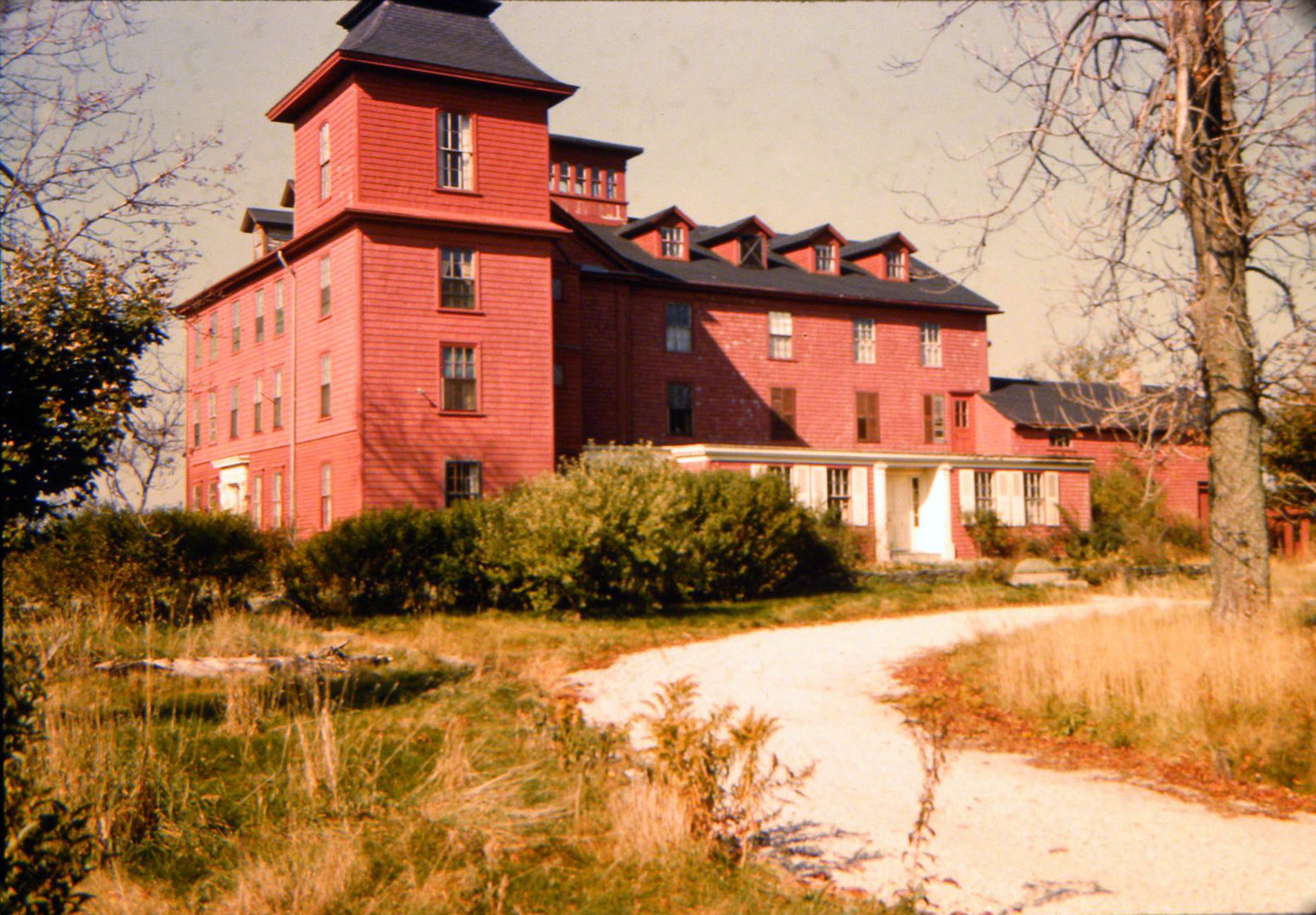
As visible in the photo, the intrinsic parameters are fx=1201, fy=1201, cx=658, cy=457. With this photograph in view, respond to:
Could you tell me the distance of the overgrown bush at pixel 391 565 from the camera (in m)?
18.4

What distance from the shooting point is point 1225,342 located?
12.0 meters

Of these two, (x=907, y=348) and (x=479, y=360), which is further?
(x=907, y=348)

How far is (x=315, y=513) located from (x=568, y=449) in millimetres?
6638

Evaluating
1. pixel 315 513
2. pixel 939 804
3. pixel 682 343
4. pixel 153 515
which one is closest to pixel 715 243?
pixel 682 343

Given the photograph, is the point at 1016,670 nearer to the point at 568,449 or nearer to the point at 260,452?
the point at 568,449

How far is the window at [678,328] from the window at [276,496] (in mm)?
11719

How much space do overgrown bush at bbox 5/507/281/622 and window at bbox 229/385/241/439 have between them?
19.4 m

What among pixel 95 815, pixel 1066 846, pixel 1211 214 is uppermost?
pixel 1211 214

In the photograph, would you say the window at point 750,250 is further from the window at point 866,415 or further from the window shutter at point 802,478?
the window shutter at point 802,478

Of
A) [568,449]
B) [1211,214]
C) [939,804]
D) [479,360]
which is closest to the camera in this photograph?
[939,804]

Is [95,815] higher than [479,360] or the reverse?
the reverse

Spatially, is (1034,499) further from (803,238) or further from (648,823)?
(648,823)

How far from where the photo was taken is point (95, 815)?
6148 millimetres

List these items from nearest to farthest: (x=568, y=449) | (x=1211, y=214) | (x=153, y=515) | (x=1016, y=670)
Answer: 1. (x=1016, y=670)
2. (x=1211, y=214)
3. (x=153, y=515)
4. (x=568, y=449)
